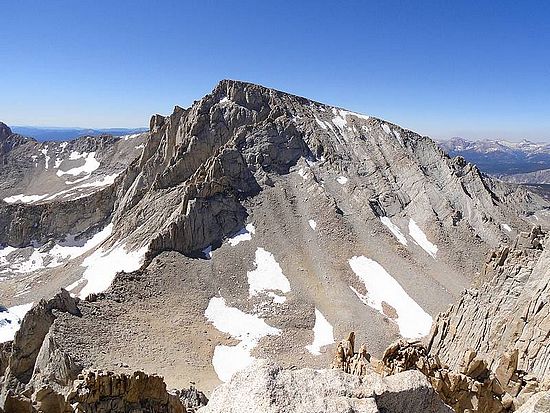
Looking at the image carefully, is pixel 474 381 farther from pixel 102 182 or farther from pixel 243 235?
pixel 102 182

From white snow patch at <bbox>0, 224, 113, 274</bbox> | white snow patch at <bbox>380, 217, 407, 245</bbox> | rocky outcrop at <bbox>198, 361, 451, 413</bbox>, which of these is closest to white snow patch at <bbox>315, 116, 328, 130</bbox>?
white snow patch at <bbox>380, 217, 407, 245</bbox>

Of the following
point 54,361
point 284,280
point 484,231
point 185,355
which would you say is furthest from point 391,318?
point 54,361

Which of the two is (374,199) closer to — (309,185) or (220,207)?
(309,185)

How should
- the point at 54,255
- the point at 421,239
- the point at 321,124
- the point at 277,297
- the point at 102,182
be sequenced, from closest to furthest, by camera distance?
1. the point at 277,297
2. the point at 421,239
3. the point at 54,255
4. the point at 321,124
5. the point at 102,182

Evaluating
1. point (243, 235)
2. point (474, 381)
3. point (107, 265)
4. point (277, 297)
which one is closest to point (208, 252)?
point (243, 235)

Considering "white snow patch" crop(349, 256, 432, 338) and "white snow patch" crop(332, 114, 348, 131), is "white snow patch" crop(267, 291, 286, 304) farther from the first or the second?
"white snow patch" crop(332, 114, 348, 131)

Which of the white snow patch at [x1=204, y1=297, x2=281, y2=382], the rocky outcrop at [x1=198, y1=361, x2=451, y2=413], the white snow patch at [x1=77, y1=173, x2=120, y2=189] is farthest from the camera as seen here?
the white snow patch at [x1=77, y1=173, x2=120, y2=189]

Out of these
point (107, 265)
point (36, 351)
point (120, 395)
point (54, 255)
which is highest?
point (120, 395)
